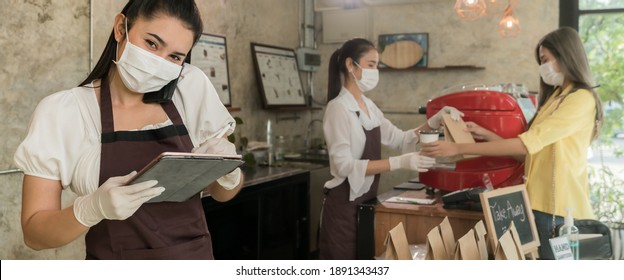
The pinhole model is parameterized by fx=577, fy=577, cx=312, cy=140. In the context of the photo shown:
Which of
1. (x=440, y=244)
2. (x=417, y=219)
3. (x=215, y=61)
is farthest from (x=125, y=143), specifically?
(x=215, y=61)

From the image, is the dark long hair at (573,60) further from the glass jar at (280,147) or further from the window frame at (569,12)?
the glass jar at (280,147)

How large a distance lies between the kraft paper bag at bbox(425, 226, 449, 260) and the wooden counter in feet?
2.37

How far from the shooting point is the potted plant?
Result: 4492 mm

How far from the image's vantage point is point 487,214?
192 centimetres

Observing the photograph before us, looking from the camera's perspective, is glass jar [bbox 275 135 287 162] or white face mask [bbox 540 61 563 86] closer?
white face mask [bbox 540 61 563 86]

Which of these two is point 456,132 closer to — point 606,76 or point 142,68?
point 142,68

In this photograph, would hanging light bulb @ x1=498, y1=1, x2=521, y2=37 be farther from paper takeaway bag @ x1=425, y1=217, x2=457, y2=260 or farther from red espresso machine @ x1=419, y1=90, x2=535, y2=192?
paper takeaway bag @ x1=425, y1=217, x2=457, y2=260

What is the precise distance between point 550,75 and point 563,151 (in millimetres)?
362

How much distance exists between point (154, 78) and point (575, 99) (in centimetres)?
181

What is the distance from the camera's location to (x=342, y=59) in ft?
10.3

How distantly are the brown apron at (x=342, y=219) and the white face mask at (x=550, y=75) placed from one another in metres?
0.92

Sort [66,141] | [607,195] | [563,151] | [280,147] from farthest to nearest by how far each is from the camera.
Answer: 1. [280,147]
2. [607,195]
3. [563,151]
4. [66,141]

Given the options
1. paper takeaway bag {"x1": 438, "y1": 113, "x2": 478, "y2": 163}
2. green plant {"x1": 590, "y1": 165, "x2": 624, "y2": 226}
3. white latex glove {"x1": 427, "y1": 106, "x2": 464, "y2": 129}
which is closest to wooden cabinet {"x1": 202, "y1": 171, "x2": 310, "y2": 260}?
white latex glove {"x1": 427, "y1": 106, "x2": 464, "y2": 129}
